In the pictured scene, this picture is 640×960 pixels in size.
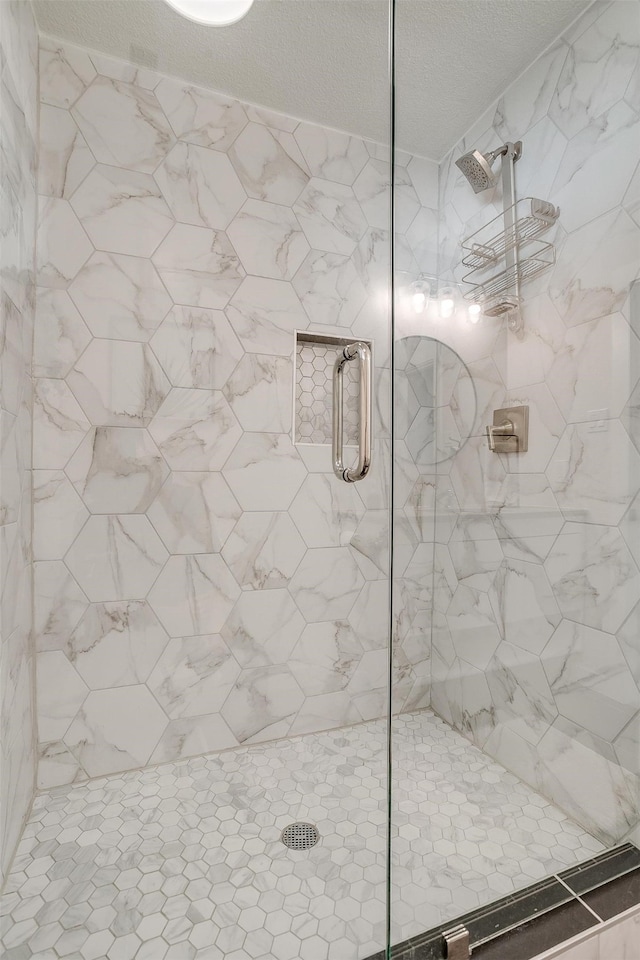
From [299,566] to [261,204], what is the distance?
3.82 ft

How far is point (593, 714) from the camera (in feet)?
3.38

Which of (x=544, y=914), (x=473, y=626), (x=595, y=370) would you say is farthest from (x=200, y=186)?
(x=544, y=914)

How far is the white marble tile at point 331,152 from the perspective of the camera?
1.55 m

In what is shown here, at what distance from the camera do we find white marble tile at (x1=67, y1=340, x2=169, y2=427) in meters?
1.32

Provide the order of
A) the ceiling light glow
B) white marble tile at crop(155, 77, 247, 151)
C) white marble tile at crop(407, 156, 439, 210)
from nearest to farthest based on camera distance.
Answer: white marble tile at crop(407, 156, 439, 210), the ceiling light glow, white marble tile at crop(155, 77, 247, 151)

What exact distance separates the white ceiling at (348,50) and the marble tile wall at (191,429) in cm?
6

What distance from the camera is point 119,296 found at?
4.41ft

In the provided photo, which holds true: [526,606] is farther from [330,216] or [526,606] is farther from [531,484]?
[330,216]

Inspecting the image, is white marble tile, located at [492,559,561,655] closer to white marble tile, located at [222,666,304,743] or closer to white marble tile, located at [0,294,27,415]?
white marble tile, located at [222,666,304,743]

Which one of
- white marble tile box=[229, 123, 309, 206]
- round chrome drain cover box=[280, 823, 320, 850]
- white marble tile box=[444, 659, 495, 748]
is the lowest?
round chrome drain cover box=[280, 823, 320, 850]

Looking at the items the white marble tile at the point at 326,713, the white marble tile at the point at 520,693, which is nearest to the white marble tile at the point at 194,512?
the white marble tile at the point at 326,713

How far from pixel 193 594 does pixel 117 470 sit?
16.9 inches

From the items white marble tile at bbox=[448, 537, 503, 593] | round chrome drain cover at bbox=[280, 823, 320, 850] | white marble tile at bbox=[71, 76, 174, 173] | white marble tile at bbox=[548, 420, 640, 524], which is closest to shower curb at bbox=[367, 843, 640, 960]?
round chrome drain cover at bbox=[280, 823, 320, 850]

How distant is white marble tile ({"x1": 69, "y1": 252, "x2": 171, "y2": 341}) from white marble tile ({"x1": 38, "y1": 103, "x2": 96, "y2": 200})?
0.63 ft
